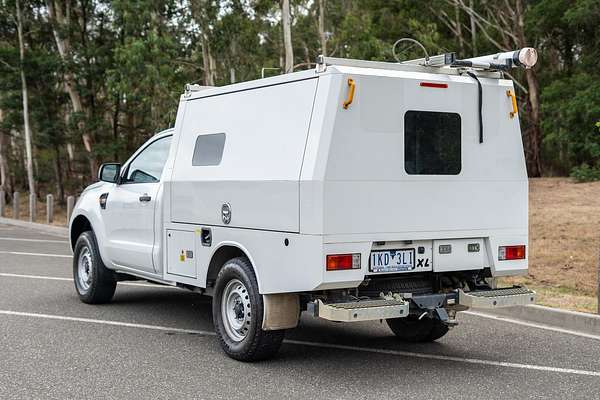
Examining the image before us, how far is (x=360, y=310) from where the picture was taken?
19.5 ft

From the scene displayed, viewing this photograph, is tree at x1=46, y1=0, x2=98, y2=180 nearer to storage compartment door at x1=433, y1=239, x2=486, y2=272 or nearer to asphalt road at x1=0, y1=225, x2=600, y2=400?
asphalt road at x1=0, y1=225, x2=600, y2=400

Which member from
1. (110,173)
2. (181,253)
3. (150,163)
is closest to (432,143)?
(181,253)

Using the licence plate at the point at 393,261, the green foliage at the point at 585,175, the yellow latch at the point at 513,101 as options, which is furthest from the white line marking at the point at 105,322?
the green foliage at the point at 585,175

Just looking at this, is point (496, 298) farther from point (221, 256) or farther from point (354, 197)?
point (221, 256)

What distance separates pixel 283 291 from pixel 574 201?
1357cm

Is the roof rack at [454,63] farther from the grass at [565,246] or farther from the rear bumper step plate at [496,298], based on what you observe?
the grass at [565,246]

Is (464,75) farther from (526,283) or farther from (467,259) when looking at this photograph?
(526,283)

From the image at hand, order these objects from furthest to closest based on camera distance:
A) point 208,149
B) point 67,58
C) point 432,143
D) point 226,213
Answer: point 67,58 < point 208,149 < point 226,213 < point 432,143

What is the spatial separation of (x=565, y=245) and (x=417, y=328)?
7.00 meters

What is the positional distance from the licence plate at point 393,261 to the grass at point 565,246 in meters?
2.99

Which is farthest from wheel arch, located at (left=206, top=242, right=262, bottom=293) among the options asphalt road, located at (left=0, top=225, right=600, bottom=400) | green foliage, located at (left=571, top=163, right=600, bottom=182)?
green foliage, located at (left=571, top=163, right=600, bottom=182)

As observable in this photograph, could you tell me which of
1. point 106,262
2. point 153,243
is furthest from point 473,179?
point 106,262

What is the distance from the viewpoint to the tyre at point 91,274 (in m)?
9.34

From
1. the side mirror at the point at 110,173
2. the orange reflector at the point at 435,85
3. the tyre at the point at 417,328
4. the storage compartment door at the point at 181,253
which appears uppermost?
the orange reflector at the point at 435,85
